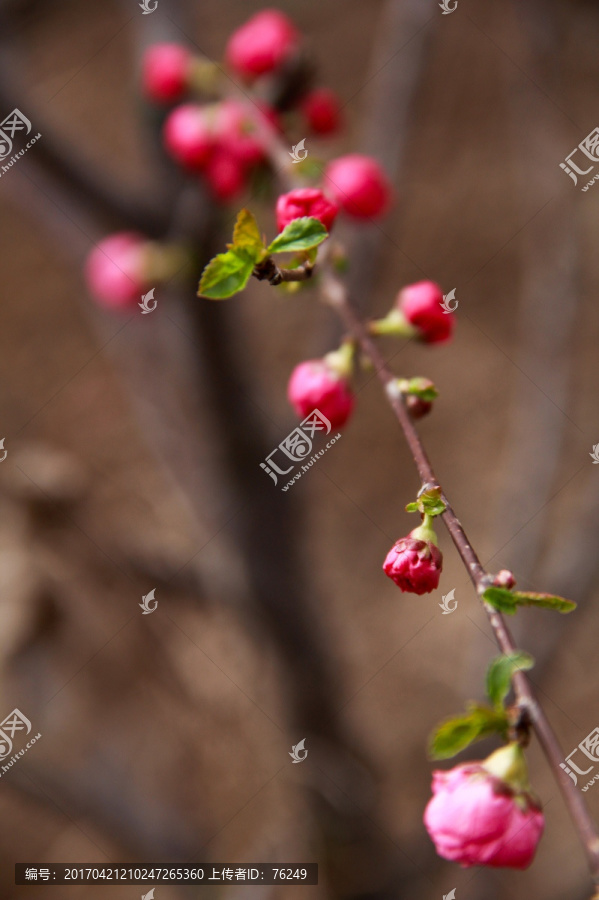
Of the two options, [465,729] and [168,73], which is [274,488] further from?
[465,729]

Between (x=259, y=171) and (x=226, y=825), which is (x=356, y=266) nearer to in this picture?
(x=259, y=171)

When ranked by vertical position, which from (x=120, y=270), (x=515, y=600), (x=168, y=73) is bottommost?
(x=515, y=600)

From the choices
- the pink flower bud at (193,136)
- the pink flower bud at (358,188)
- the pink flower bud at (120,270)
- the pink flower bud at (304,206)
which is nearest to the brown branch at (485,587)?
the pink flower bud at (304,206)

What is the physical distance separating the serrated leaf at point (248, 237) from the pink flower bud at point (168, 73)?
65cm

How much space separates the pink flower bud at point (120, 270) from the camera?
110 cm

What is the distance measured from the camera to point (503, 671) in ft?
1.35

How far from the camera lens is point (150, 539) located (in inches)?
91.7

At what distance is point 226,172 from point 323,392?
1.51 feet

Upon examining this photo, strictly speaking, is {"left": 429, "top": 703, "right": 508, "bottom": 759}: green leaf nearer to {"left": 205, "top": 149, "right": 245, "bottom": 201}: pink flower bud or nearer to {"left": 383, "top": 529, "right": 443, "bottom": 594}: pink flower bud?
{"left": 383, "top": 529, "right": 443, "bottom": 594}: pink flower bud

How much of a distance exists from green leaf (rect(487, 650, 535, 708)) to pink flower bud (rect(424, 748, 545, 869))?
0.05m

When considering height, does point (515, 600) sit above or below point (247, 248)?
below

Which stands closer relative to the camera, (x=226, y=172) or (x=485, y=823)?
(x=485, y=823)

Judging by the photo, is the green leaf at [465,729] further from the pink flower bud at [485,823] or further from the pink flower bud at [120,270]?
the pink flower bud at [120,270]

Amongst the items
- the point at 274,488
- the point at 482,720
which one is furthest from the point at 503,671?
the point at 274,488
